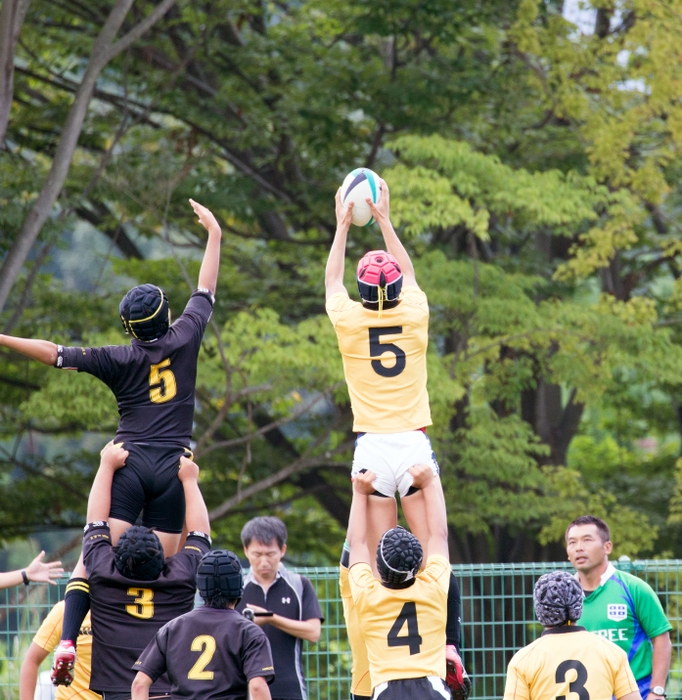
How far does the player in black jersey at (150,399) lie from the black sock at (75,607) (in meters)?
0.38

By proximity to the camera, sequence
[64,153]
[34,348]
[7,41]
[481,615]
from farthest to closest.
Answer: [64,153] < [7,41] < [481,615] < [34,348]

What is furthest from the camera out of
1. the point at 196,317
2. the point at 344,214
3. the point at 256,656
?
the point at 344,214

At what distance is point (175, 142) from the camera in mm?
14695

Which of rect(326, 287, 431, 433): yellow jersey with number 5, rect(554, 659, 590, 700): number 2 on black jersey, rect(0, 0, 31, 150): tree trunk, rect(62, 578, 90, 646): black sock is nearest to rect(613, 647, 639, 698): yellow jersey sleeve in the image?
A: rect(554, 659, 590, 700): number 2 on black jersey

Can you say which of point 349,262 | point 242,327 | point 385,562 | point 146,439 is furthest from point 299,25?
point 385,562

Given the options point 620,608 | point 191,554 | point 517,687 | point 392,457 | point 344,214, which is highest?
point 344,214

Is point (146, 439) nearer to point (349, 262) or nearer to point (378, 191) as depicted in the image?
point (378, 191)

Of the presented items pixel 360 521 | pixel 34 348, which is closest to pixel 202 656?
pixel 360 521

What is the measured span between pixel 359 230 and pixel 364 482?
27.8 feet

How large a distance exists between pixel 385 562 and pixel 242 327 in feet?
25.1

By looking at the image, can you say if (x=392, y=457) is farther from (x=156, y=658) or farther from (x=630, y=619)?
(x=630, y=619)

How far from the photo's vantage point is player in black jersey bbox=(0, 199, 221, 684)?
18.0ft

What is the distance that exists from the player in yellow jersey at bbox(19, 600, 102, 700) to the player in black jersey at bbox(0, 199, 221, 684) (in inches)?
25.4

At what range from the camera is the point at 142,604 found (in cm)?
500
